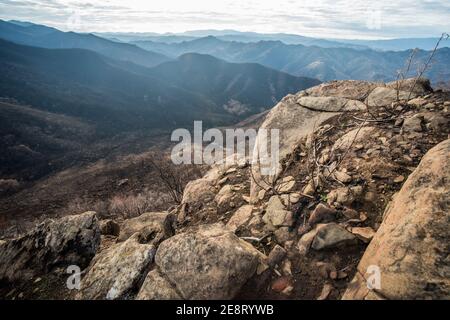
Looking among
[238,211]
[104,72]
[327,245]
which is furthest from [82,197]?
[104,72]

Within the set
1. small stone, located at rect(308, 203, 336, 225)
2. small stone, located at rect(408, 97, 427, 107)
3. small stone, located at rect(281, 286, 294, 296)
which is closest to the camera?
small stone, located at rect(281, 286, 294, 296)

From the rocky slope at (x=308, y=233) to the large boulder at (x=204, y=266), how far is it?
0.05 ft

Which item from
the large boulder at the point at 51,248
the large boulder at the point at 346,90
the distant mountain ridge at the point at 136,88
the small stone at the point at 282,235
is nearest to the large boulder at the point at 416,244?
the small stone at the point at 282,235

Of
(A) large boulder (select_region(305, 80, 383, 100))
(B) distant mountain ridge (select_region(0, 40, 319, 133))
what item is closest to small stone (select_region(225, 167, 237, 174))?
(A) large boulder (select_region(305, 80, 383, 100))

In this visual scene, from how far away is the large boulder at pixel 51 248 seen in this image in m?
5.18

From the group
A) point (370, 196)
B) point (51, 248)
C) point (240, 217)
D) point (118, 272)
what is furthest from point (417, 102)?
point (51, 248)

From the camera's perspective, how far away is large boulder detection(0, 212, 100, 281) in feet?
17.0

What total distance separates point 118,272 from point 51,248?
1910mm

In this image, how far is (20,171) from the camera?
141 ft

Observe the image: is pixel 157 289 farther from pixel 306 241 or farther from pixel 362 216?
pixel 362 216

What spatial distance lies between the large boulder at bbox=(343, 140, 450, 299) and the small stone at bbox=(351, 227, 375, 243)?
0.60 ft

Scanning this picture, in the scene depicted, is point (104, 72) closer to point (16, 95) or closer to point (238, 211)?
point (16, 95)

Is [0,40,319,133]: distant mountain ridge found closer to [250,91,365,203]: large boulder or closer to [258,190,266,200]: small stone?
[250,91,365,203]: large boulder

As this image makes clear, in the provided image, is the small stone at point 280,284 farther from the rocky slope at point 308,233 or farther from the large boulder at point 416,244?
the large boulder at point 416,244
